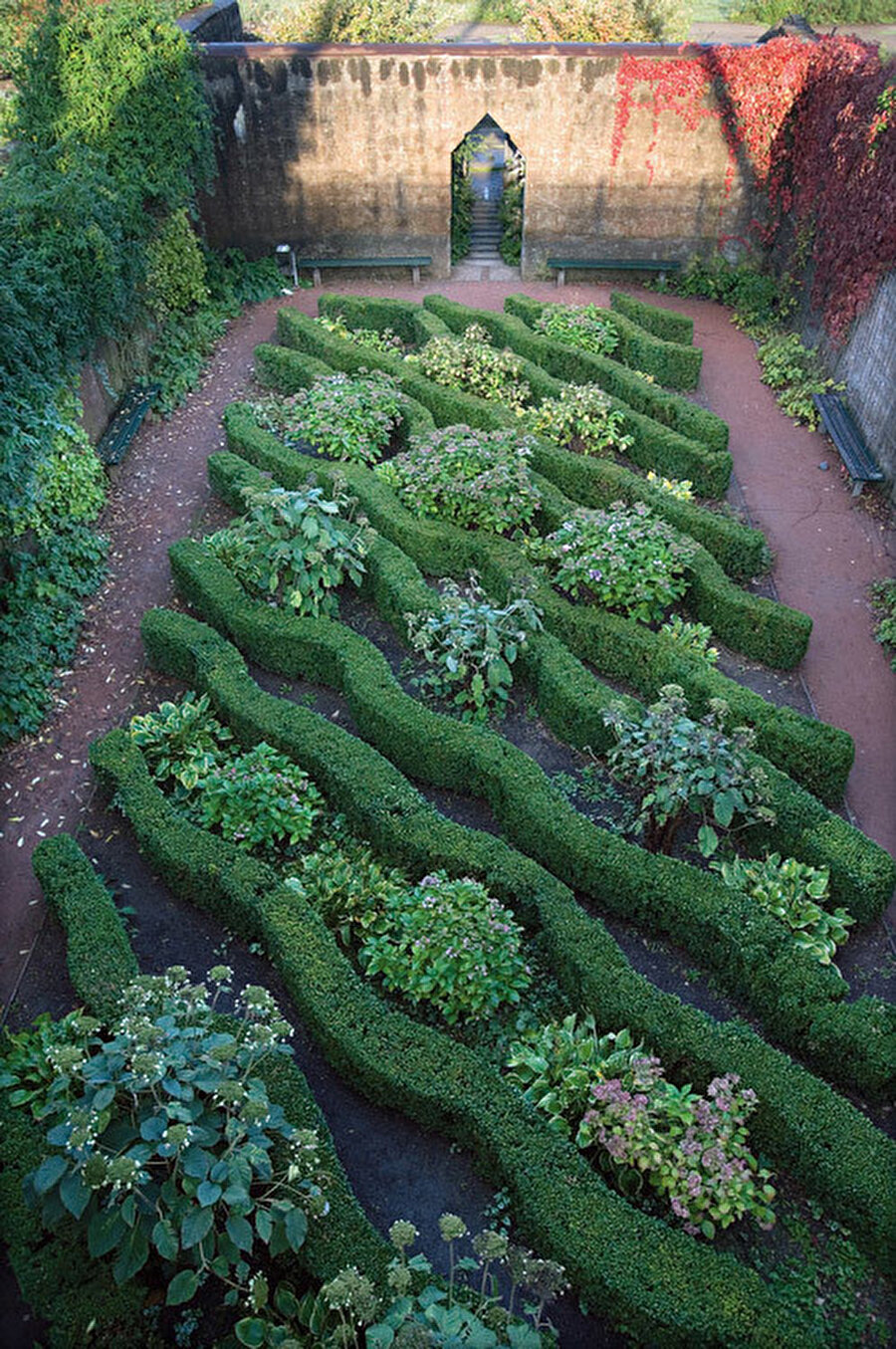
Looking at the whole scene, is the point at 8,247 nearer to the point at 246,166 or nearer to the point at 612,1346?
the point at 246,166

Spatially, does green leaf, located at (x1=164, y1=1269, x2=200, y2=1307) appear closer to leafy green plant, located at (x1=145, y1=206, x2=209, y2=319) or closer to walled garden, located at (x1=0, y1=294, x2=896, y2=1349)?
walled garden, located at (x1=0, y1=294, x2=896, y2=1349)

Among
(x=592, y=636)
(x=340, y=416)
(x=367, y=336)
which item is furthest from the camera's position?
(x=367, y=336)

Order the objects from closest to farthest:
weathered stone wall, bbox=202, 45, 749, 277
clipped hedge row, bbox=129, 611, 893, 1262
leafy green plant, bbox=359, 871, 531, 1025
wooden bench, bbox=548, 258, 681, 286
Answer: clipped hedge row, bbox=129, 611, 893, 1262 < leafy green plant, bbox=359, 871, 531, 1025 < weathered stone wall, bbox=202, 45, 749, 277 < wooden bench, bbox=548, 258, 681, 286

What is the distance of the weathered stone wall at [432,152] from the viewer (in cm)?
1709

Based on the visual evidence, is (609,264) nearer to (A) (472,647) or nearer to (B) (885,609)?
(B) (885,609)

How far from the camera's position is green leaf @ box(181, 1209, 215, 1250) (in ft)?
16.6

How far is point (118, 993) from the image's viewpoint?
6.81 metres

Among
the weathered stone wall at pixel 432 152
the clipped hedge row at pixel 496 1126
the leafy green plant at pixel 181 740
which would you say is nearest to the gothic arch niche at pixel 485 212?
the weathered stone wall at pixel 432 152

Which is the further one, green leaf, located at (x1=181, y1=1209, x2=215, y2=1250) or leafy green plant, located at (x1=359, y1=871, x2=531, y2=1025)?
leafy green plant, located at (x1=359, y1=871, x2=531, y2=1025)

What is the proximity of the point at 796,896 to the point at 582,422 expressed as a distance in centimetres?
770

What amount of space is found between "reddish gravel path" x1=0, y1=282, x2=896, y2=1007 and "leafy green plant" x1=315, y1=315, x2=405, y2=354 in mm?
1521

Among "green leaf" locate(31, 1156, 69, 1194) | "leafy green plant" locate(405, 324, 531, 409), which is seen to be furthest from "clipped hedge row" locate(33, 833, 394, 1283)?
"leafy green plant" locate(405, 324, 531, 409)

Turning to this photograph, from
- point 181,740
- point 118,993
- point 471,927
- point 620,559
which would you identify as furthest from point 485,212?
point 118,993

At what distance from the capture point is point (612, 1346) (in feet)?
18.0
